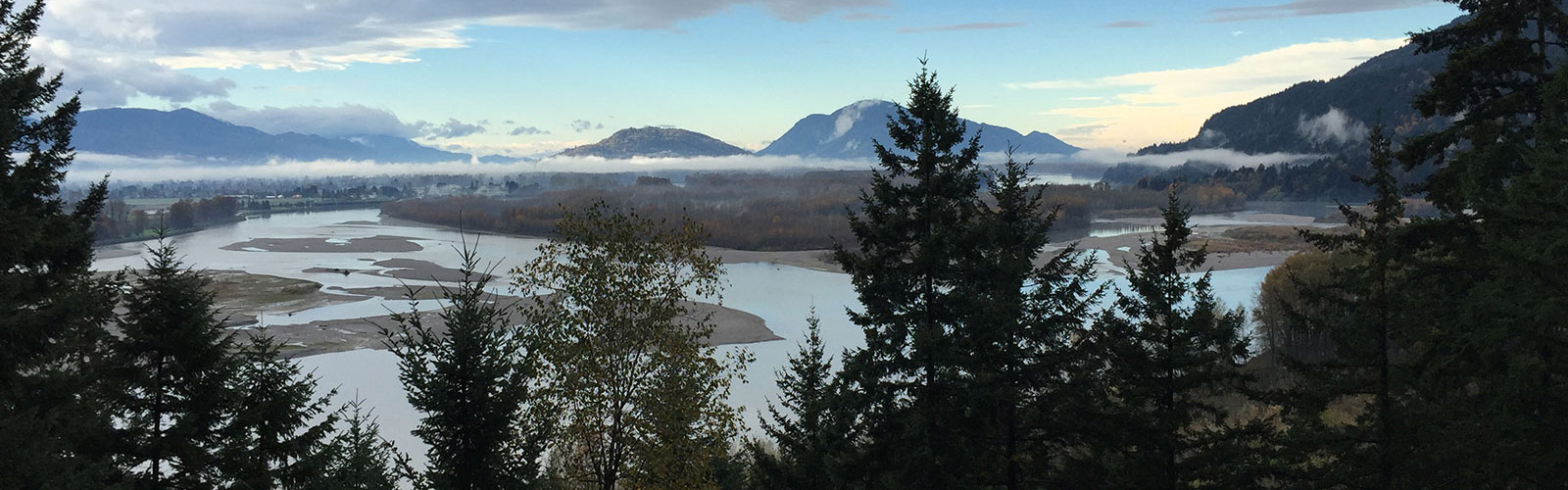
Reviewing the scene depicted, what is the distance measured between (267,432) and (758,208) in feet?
432

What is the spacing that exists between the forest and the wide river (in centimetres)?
190

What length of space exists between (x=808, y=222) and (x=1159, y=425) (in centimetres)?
10613

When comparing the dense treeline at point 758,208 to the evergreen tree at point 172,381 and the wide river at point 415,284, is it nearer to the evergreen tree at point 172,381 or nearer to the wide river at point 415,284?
the wide river at point 415,284

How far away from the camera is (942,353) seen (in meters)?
12.5

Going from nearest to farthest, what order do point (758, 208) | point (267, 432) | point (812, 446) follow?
point (267, 432) < point (812, 446) < point (758, 208)

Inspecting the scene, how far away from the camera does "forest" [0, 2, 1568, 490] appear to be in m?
10.4

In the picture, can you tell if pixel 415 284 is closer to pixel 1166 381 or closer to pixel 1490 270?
pixel 1166 381

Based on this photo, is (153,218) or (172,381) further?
(153,218)

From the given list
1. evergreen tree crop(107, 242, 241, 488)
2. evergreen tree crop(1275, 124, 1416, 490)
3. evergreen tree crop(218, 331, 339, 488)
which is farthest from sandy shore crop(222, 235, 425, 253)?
evergreen tree crop(1275, 124, 1416, 490)

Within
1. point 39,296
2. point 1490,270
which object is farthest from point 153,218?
point 1490,270

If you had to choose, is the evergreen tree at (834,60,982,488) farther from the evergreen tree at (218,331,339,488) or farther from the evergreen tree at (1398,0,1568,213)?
the evergreen tree at (218,331,339,488)

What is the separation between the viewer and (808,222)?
118750mm

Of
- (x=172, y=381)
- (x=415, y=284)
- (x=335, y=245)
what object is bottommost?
(x=415, y=284)

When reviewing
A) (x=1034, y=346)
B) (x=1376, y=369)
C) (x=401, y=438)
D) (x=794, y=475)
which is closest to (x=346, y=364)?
(x=401, y=438)
